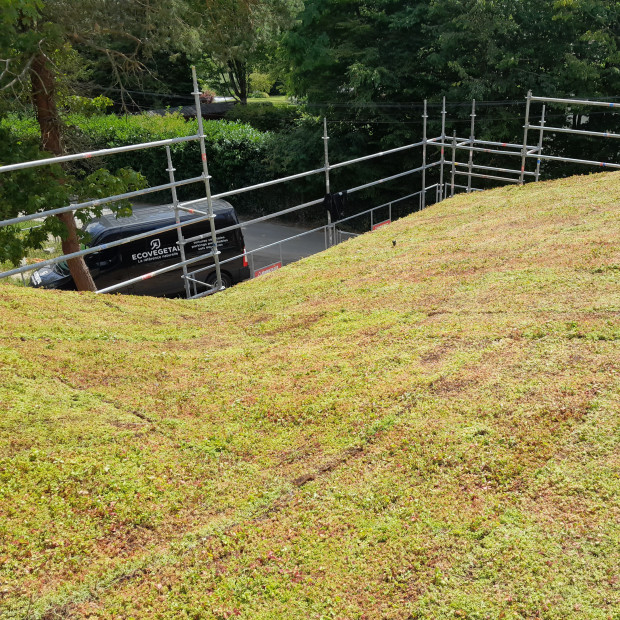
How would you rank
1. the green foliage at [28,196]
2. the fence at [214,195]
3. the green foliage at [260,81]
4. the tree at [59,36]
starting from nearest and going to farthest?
the fence at [214,195] → the green foliage at [28,196] → the tree at [59,36] → the green foliage at [260,81]

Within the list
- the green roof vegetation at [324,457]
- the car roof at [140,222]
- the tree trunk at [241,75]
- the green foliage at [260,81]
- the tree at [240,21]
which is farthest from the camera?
the green foliage at [260,81]

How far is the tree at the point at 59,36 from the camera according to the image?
8.98m

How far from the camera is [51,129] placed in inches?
412

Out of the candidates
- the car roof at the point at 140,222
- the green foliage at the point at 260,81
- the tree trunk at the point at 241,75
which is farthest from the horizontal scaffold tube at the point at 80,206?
the green foliage at the point at 260,81

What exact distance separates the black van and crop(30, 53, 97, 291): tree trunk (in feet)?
1.40

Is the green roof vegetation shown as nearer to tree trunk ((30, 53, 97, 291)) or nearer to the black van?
tree trunk ((30, 53, 97, 291))

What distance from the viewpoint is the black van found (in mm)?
10727

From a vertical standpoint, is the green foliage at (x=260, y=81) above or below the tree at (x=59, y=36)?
below

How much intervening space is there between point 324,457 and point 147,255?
7807 millimetres

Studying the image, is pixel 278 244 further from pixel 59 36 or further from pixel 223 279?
pixel 59 36

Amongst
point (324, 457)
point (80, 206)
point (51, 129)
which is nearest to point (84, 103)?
point (51, 129)

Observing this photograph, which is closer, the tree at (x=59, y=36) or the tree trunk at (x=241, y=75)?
the tree at (x=59, y=36)

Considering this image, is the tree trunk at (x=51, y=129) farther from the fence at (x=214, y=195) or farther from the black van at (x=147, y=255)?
the fence at (x=214, y=195)

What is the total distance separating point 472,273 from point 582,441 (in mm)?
3406
